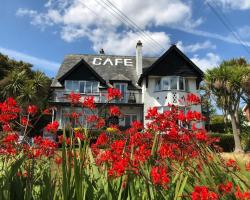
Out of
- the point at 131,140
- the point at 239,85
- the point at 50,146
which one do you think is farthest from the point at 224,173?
the point at 239,85

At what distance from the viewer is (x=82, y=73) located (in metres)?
31.8

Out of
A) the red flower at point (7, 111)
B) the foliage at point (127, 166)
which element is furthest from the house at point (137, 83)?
the foliage at point (127, 166)

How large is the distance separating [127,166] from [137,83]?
2974cm

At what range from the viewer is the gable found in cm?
3150

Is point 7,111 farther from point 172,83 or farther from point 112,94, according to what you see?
point 172,83

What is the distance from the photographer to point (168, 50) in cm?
3016

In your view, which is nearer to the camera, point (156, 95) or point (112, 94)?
point (112, 94)

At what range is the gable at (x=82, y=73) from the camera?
31.5 metres

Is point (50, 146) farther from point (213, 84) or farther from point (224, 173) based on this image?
point (213, 84)

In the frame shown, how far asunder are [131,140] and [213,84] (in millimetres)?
22474

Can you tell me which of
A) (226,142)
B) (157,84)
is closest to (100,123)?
(226,142)

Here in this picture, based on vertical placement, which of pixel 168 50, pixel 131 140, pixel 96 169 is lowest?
pixel 96 169

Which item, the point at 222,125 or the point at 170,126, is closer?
the point at 170,126

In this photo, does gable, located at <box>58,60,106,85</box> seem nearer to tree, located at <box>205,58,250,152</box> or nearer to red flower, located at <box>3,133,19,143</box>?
tree, located at <box>205,58,250,152</box>
